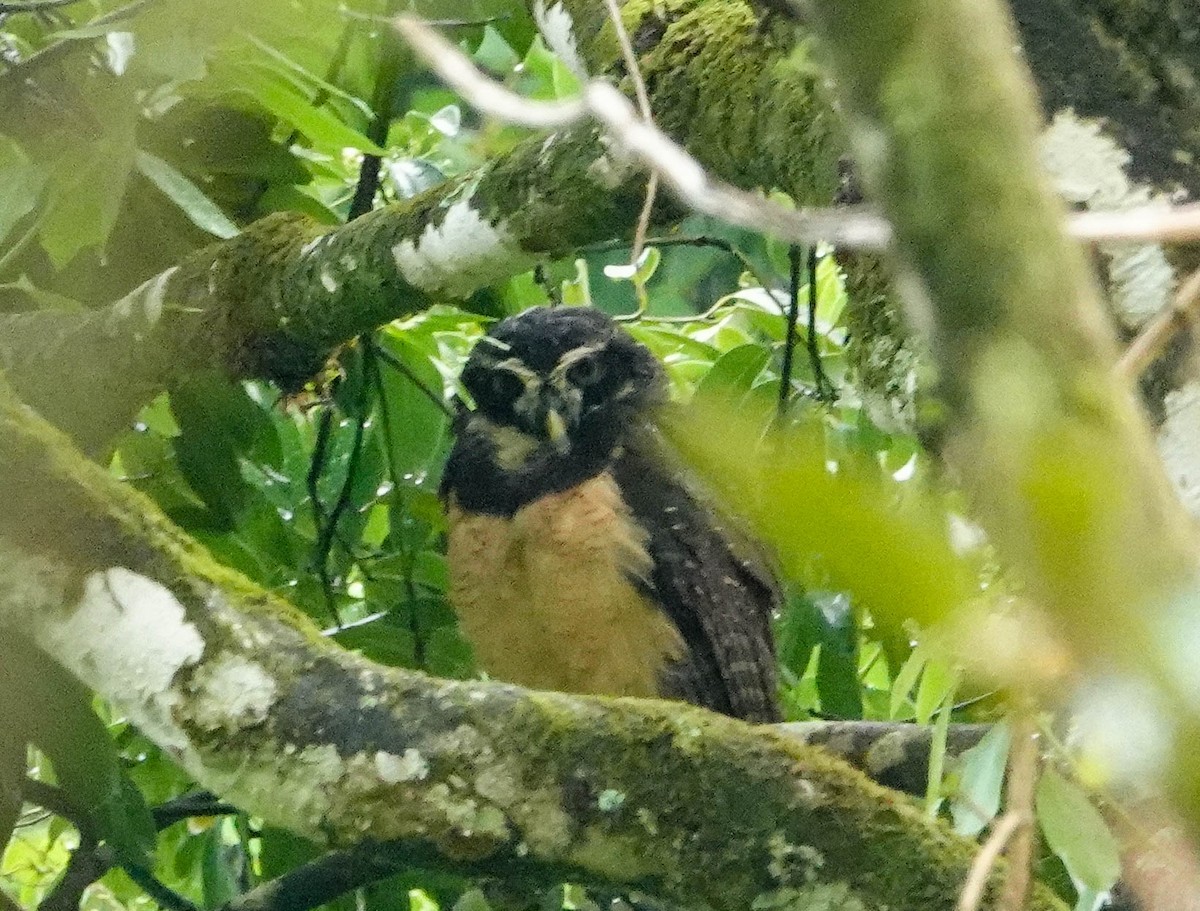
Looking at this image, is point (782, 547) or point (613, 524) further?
point (613, 524)

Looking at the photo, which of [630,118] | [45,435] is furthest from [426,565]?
[630,118]

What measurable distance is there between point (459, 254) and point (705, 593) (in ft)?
2.12

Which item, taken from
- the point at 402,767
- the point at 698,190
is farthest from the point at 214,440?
the point at 698,190

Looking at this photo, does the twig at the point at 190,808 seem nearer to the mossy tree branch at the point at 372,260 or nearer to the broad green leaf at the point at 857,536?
the mossy tree branch at the point at 372,260

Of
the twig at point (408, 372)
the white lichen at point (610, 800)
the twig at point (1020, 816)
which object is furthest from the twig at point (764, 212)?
the twig at point (408, 372)

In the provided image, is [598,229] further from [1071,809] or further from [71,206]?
[1071,809]

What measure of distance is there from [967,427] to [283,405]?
1.90 m

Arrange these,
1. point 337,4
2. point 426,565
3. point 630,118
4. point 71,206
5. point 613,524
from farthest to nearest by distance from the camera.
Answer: point 426,565 < point 613,524 < point 71,206 < point 337,4 < point 630,118

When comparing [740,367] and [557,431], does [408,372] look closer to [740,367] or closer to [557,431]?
[557,431]

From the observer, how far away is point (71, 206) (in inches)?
62.9

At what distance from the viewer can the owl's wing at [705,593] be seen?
2113mm

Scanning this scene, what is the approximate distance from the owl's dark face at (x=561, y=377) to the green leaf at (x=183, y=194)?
2.14 ft

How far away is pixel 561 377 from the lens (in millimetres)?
2279

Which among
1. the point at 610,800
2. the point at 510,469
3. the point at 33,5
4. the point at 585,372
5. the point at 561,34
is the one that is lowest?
the point at 510,469
